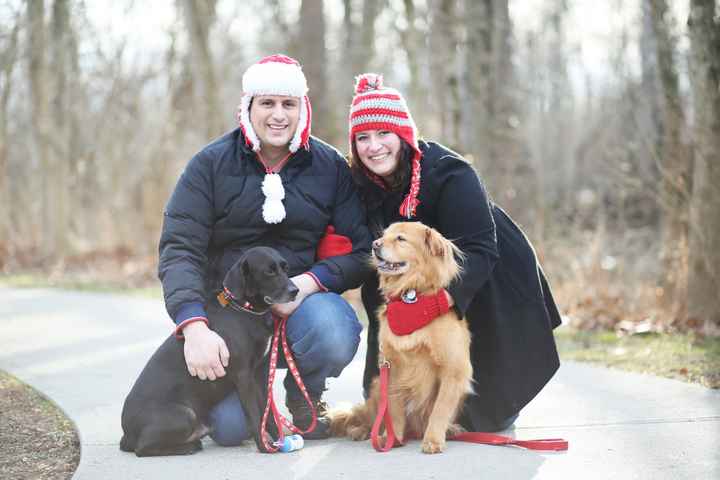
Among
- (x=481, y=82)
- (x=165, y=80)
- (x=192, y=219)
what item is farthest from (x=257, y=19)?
(x=192, y=219)

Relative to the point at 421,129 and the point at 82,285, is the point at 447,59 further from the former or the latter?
the point at 82,285

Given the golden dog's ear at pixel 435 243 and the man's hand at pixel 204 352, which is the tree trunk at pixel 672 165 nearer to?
the golden dog's ear at pixel 435 243

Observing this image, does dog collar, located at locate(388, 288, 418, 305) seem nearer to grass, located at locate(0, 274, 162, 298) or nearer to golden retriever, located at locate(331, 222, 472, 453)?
golden retriever, located at locate(331, 222, 472, 453)

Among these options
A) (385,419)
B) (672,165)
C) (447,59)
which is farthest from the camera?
(447,59)

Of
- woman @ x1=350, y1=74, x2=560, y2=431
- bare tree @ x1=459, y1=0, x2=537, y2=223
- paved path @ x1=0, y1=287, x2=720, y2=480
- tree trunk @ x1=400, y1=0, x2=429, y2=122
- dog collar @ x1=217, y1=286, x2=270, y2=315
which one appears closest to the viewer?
paved path @ x1=0, y1=287, x2=720, y2=480

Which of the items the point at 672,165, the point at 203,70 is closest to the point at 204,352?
the point at 672,165

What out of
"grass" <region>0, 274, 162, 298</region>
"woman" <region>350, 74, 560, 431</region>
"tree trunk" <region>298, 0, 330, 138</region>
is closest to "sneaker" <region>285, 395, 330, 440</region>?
"woman" <region>350, 74, 560, 431</region>

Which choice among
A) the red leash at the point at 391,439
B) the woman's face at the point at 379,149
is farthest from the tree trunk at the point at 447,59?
the red leash at the point at 391,439

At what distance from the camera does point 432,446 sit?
11.1 feet

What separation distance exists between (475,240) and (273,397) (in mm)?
1211

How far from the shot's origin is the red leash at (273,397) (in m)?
3.48

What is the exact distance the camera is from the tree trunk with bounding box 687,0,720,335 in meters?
6.32

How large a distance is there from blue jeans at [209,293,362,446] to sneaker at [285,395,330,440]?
0.04 m

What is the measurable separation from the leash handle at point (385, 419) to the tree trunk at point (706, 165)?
3.83 metres
